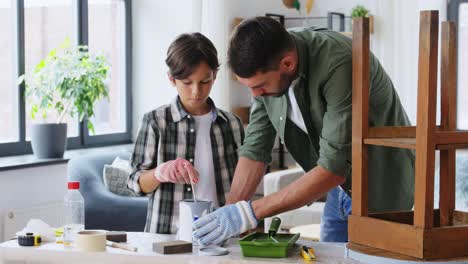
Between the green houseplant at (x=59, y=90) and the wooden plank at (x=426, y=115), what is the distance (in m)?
3.33

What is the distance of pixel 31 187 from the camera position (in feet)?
15.6

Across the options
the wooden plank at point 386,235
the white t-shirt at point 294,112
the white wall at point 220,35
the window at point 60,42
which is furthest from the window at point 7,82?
the wooden plank at point 386,235

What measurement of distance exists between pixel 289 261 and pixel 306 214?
3188mm

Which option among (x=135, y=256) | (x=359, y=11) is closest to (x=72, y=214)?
(x=135, y=256)

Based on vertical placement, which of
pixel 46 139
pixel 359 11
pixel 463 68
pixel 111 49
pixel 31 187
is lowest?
pixel 31 187

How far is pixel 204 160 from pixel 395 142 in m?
0.89

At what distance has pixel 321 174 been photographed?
7.40 ft

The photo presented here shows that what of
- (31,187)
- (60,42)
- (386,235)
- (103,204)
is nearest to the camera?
(386,235)

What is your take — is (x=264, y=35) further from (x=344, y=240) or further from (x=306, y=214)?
(x=306, y=214)

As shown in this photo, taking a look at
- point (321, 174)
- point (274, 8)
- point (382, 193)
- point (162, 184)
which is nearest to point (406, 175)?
point (382, 193)

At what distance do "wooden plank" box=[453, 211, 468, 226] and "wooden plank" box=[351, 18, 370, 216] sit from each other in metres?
0.26

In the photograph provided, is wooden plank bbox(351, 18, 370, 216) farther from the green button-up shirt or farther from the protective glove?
the protective glove

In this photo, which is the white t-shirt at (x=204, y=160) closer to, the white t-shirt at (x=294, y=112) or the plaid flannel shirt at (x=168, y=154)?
the plaid flannel shirt at (x=168, y=154)

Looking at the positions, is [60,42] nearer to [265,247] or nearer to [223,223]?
[223,223]
